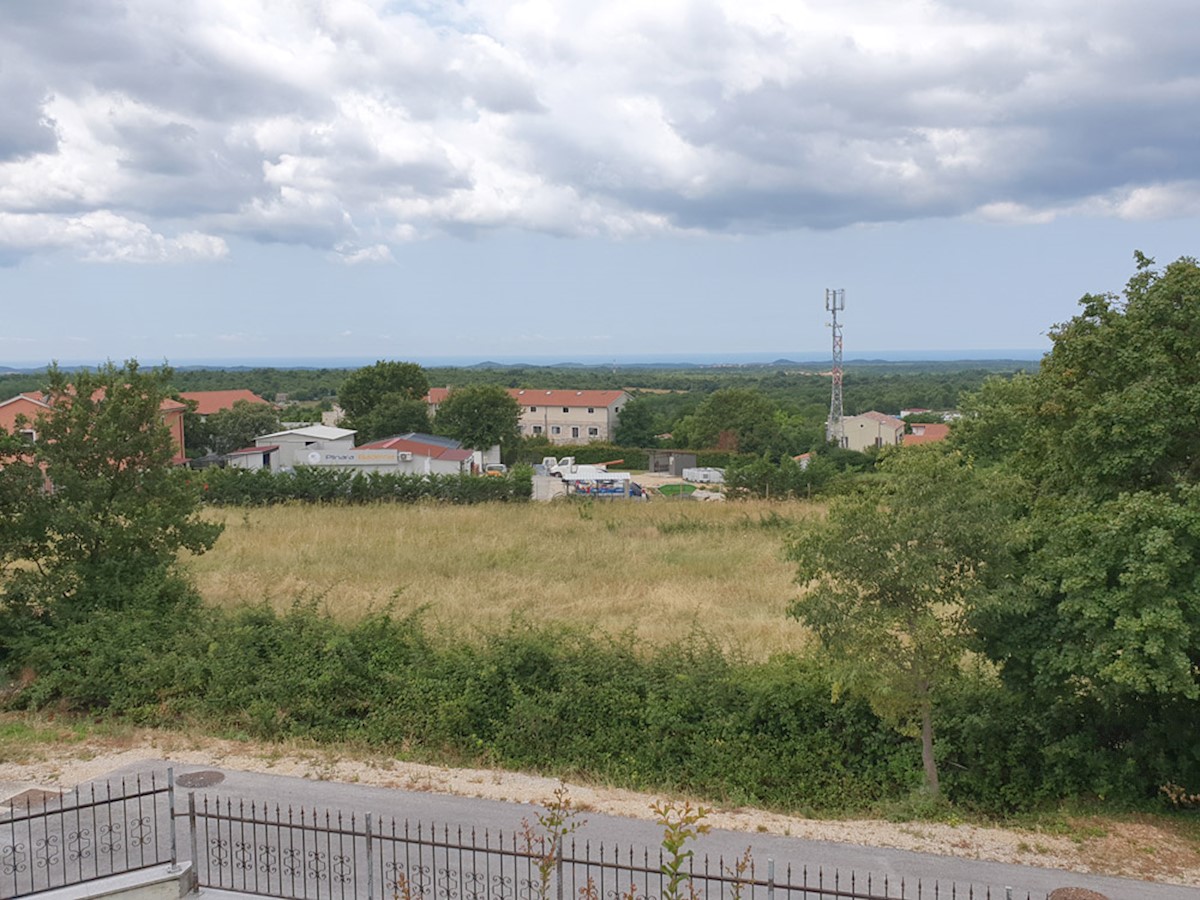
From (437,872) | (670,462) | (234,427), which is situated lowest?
(670,462)

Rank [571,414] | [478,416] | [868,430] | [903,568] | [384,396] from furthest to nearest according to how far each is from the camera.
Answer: [571,414], [868,430], [384,396], [478,416], [903,568]

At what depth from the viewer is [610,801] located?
11016mm

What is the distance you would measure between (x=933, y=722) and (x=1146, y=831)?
8.65ft

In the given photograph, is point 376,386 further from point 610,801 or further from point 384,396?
point 610,801

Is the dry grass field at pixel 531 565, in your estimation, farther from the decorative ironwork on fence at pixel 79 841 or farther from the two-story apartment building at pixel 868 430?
the two-story apartment building at pixel 868 430

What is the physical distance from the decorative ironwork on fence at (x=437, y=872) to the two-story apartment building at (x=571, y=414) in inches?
3056

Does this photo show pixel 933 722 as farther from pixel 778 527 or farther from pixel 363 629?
pixel 778 527

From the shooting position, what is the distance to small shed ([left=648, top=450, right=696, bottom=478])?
2603 inches

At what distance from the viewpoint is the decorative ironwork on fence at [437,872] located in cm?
848

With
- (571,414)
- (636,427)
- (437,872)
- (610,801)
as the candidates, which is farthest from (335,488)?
(571,414)

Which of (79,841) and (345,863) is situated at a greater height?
(79,841)

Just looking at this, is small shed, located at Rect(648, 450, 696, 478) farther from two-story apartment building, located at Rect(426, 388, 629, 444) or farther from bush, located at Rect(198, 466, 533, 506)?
bush, located at Rect(198, 466, 533, 506)

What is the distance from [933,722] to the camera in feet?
40.3

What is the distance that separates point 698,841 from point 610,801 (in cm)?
144
